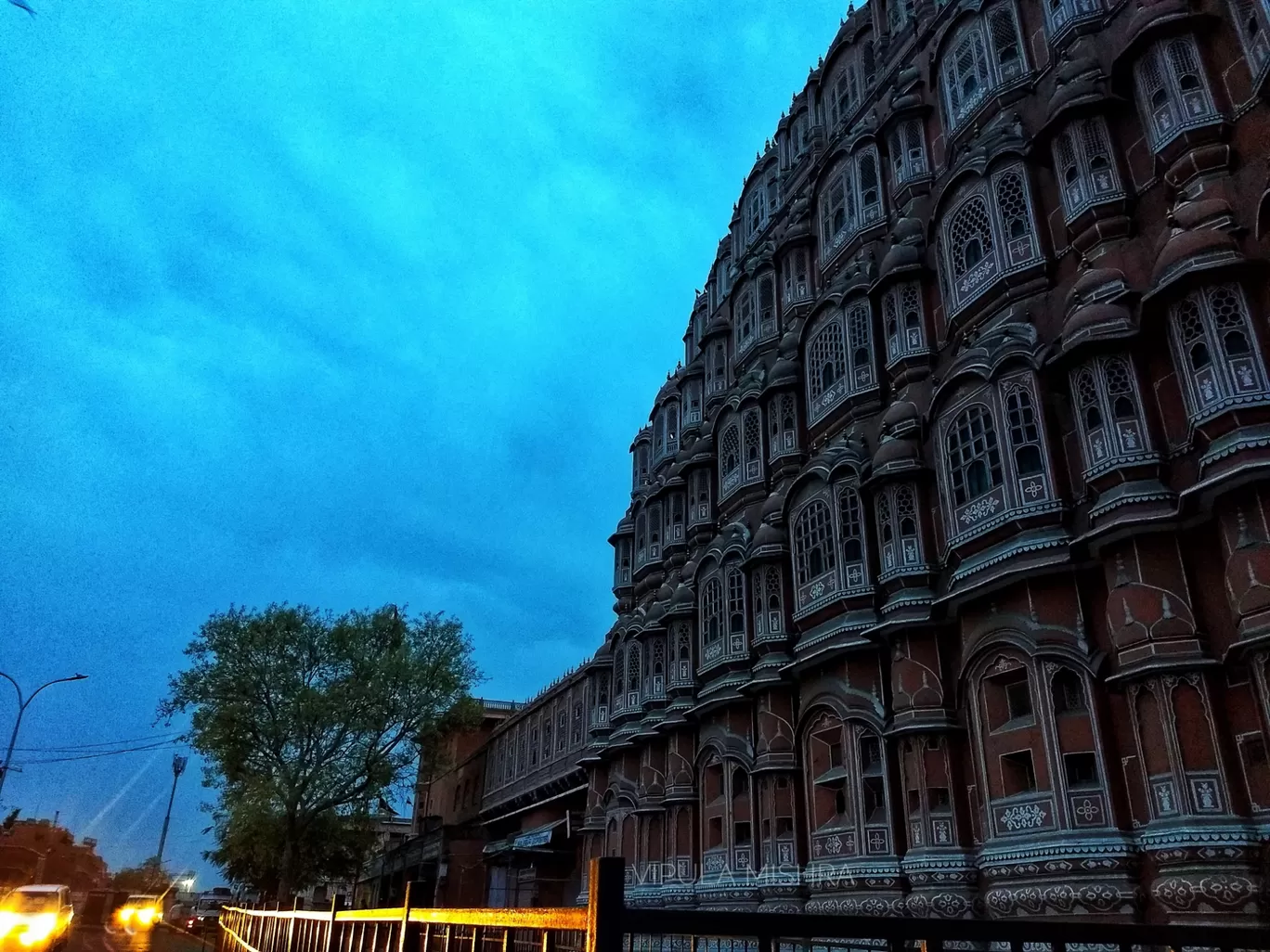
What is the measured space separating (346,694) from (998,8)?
1232 inches

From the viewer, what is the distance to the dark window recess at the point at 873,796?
1606 cm

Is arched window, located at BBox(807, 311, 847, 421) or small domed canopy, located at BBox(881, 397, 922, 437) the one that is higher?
arched window, located at BBox(807, 311, 847, 421)

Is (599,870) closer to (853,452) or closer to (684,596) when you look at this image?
(853,452)

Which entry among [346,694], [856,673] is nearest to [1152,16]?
[856,673]

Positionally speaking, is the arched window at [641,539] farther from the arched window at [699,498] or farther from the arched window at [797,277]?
the arched window at [797,277]

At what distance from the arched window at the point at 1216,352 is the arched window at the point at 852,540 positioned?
6.84m

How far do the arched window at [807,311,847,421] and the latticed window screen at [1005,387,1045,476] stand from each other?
5.66 meters

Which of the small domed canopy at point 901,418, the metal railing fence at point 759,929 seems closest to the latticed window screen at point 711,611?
the small domed canopy at point 901,418

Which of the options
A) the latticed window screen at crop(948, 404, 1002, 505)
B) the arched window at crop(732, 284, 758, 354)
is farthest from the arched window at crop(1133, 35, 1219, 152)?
the arched window at crop(732, 284, 758, 354)

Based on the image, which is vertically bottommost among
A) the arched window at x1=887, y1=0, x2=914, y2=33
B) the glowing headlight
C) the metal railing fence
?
the glowing headlight

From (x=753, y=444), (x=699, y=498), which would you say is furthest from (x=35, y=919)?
(x=753, y=444)

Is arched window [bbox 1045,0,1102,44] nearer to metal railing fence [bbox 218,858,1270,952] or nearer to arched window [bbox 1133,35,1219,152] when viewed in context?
arched window [bbox 1133,35,1219,152]

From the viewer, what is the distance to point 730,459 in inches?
1016

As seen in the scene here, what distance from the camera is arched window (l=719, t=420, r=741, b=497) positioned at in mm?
25031
